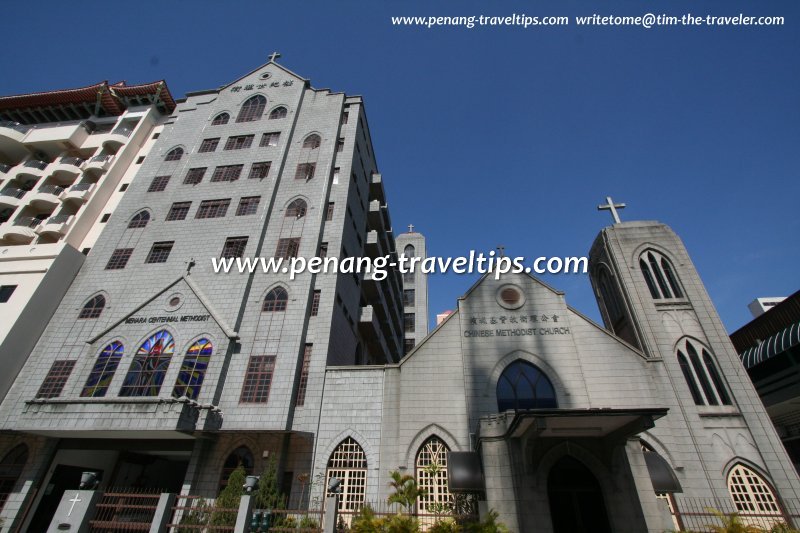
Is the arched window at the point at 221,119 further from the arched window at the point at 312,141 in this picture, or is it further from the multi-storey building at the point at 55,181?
the arched window at the point at 312,141

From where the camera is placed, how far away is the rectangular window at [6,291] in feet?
75.2

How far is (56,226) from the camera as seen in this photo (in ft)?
92.6

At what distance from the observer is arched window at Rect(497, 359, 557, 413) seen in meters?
18.5

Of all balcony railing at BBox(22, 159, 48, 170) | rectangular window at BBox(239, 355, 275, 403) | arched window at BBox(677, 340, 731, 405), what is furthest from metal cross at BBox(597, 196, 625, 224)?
balcony railing at BBox(22, 159, 48, 170)

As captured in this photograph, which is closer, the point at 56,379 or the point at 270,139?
the point at 56,379

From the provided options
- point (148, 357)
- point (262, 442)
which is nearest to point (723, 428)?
point (262, 442)

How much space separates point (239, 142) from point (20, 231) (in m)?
18.1

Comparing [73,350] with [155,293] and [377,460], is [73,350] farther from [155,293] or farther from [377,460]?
[377,460]

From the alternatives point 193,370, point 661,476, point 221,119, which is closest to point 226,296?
point 193,370

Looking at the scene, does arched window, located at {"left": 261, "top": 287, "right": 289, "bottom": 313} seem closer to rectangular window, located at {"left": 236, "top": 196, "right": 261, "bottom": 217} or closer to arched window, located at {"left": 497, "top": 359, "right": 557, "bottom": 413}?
rectangular window, located at {"left": 236, "top": 196, "right": 261, "bottom": 217}

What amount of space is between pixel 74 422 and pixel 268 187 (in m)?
17.4

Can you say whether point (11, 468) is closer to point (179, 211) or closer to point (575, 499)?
point (179, 211)

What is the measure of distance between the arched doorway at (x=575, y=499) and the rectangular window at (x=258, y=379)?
13890 millimetres

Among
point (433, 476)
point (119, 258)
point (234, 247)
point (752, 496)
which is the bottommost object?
point (752, 496)
